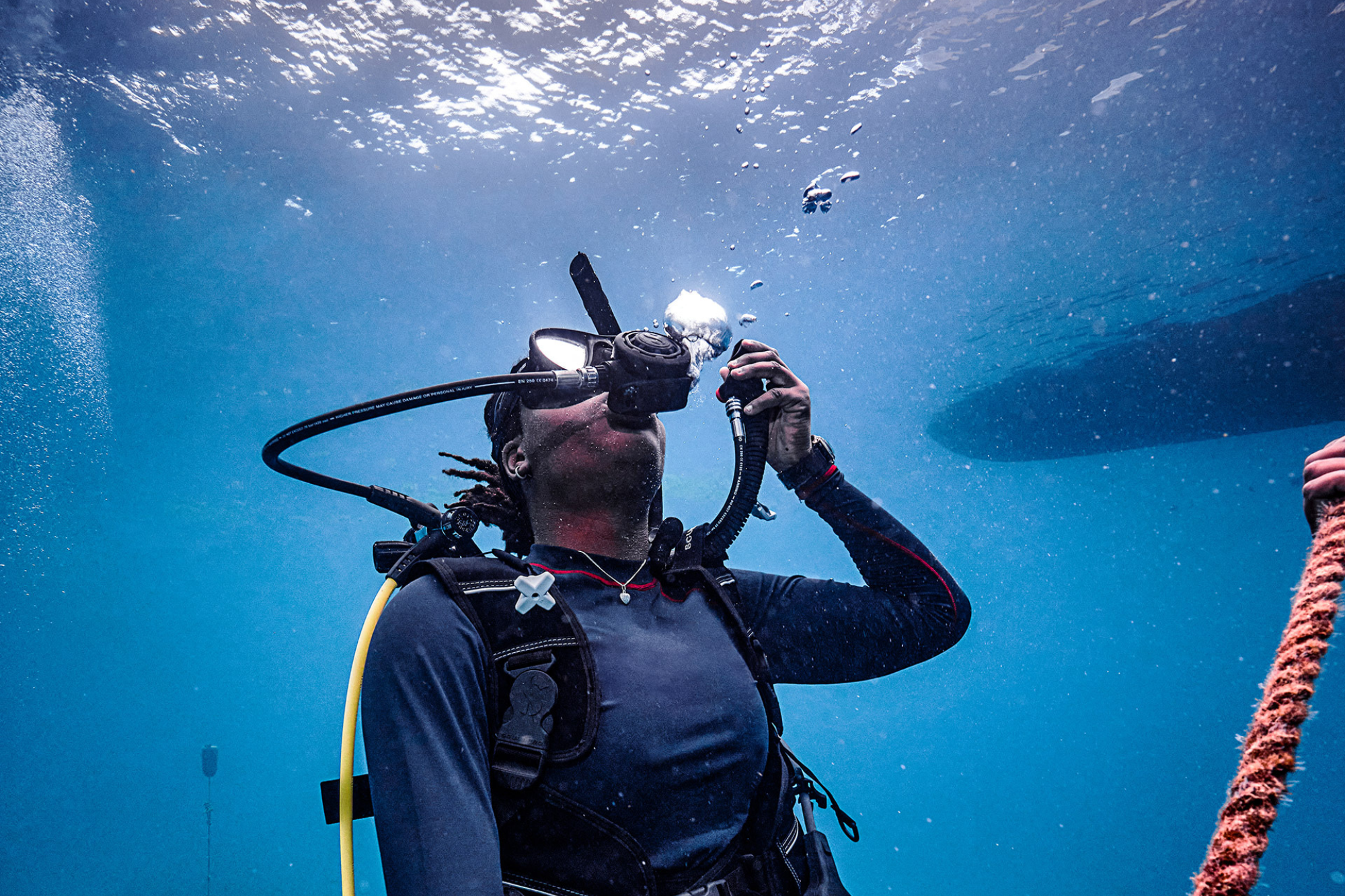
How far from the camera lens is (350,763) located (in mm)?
1662

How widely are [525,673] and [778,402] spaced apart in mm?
1437

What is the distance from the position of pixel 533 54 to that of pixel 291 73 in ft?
12.9

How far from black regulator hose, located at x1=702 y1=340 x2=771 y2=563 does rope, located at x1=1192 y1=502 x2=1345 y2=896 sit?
1.61 m

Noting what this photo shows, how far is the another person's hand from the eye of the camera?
1.05 m

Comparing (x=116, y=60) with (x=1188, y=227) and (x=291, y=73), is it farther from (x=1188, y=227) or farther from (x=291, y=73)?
(x=1188, y=227)

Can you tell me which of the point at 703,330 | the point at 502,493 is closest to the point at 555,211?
the point at 703,330

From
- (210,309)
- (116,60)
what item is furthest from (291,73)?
(210,309)

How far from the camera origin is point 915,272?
49.8 feet

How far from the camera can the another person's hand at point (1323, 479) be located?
1.05 metres

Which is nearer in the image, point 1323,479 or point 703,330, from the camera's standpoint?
point 1323,479

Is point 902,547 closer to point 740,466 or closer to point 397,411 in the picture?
point 740,466

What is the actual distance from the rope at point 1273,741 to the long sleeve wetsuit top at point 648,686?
4.30 ft

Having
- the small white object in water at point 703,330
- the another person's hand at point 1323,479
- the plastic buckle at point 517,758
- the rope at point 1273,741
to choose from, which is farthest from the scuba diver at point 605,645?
the another person's hand at point 1323,479

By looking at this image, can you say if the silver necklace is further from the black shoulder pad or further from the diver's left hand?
the diver's left hand
